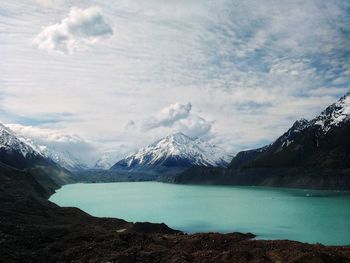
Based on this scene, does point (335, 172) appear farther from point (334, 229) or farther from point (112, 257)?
point (112, 257)

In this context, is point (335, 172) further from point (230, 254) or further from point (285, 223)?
point (230, 254)

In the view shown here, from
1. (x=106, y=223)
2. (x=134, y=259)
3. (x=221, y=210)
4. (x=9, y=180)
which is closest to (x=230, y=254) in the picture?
(x=134, y=259)

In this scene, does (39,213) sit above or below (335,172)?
below

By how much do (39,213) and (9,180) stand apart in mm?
35683

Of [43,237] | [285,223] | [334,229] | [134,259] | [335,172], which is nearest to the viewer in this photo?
[134,259]

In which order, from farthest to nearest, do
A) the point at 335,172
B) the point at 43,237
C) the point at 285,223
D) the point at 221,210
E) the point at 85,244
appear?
the point at 335,172, the point at 221,210, the point at 285,223, the point at 43,237, the point at 85,244

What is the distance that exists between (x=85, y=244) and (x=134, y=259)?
9287 mm

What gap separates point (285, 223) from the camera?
3024 inches

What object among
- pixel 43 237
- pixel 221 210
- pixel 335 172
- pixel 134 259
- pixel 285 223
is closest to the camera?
pixel 134 259

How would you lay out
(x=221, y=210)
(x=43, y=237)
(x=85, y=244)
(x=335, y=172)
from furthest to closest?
(x=335, y=172), (x=221, y=210), (x=43, y=237), (x=85, y=244)

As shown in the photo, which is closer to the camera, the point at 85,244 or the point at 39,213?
the point at 85,244

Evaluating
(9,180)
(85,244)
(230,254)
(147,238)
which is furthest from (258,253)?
(9,180)

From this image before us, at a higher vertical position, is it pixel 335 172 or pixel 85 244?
pixel 335 172

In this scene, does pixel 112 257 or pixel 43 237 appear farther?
pixel 43 237
